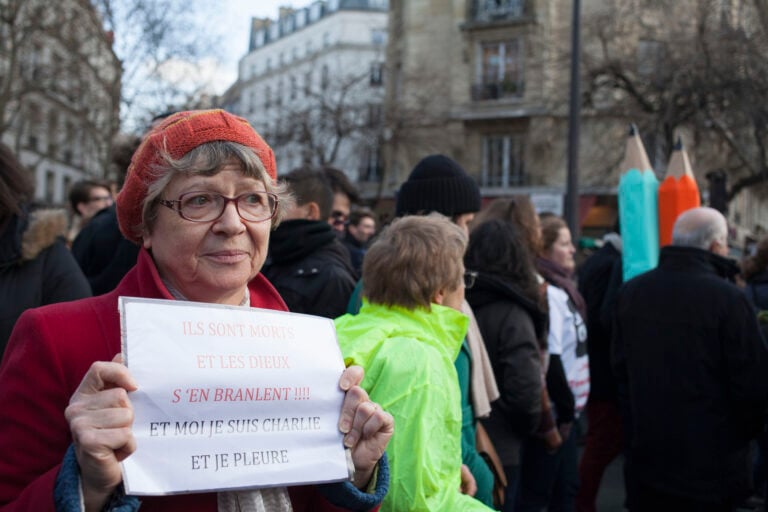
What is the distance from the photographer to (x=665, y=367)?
425 centimetres

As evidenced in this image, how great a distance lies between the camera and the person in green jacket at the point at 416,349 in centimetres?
227

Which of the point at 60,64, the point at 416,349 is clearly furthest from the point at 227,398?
the point at 60,64

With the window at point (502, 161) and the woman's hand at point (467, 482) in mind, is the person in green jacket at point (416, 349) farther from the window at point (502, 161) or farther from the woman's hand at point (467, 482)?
the window at point (502, 161)

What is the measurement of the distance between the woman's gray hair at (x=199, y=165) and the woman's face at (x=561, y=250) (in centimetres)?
400

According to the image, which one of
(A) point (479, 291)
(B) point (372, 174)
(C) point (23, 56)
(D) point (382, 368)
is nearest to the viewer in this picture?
(D) point (382, 368)

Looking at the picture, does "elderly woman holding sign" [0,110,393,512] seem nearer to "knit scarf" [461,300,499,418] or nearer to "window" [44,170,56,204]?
"knit scarf" [461,300,499,418]

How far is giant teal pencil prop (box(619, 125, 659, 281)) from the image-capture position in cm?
582

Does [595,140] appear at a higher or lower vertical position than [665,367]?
higher

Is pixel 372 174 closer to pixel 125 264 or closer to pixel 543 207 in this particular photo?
pixel 543 207

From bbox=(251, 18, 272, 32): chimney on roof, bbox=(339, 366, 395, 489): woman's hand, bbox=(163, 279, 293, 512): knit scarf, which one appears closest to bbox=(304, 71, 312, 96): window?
bbox=(339, 366, 395, 489): woman's hand

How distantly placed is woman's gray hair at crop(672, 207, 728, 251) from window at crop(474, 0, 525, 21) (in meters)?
25.2

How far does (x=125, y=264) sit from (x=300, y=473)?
248 cm

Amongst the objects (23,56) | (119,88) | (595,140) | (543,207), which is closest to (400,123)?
(543,207)

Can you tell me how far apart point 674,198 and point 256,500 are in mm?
Answer: 5272
